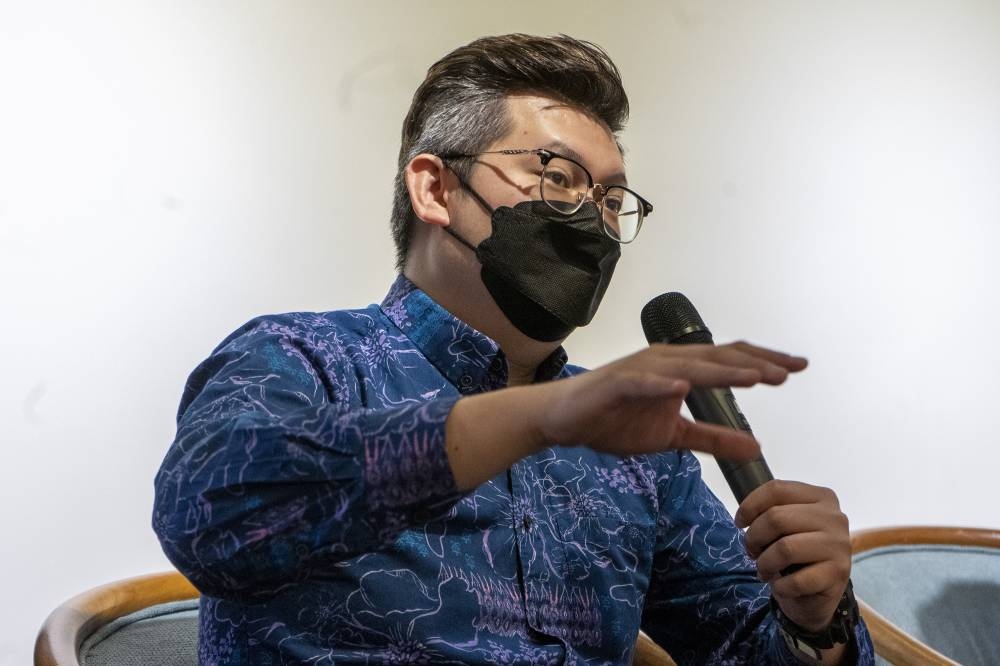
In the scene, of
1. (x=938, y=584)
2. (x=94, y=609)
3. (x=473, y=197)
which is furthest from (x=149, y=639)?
(x=938, y=584)

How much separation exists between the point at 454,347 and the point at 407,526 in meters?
0.51

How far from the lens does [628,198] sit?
1.28 m

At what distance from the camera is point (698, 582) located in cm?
128

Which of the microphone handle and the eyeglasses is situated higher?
the eyeglasses

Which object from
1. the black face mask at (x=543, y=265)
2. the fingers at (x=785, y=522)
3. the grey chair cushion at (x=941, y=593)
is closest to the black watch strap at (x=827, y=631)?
the fingers at (x=785, y=522)

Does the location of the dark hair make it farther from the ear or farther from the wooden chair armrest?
the wooden chair armrest

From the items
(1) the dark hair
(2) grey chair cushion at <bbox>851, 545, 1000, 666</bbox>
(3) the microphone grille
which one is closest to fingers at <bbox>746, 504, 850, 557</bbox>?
(3) the microphone grille

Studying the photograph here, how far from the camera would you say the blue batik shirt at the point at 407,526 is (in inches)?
26.3

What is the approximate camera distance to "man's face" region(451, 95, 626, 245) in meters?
1.20

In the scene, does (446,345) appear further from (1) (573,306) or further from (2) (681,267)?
(2) (681,267)

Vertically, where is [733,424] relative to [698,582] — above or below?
above

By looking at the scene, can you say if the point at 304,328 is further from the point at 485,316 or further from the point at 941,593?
the point at 941,593

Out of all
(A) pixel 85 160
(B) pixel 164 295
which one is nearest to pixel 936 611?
(B) pixel 164 295

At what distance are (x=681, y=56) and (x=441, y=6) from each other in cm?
55
